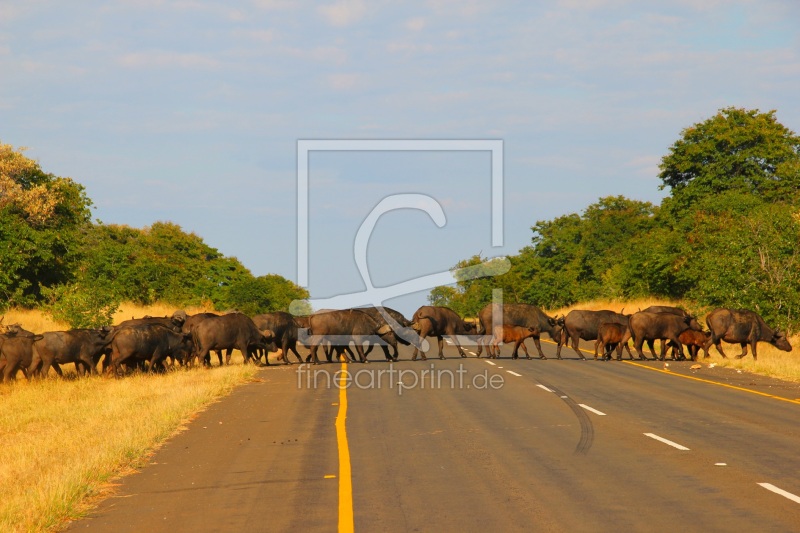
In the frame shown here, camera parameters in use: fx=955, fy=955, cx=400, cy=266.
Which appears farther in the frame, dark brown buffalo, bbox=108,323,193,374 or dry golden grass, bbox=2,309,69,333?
dry golden grass, bbox=2,309,69,333

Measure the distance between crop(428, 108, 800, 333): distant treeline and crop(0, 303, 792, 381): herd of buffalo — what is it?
551cm

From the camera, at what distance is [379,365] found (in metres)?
35.4

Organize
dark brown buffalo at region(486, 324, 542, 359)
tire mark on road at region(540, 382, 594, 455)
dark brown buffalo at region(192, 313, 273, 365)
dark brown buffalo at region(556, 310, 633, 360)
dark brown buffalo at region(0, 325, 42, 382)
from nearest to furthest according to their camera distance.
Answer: tire mark on road at region(540, 382, 594, 455), dark brown buffalo at region(0, 325, 42, 382), dark brown buffalo at region(192, 313, 273, 365), dark brown buffalo at region(486, 324, 542, 359), dark brown buffalo at region(556, 310, 633, 360)

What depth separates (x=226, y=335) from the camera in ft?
112

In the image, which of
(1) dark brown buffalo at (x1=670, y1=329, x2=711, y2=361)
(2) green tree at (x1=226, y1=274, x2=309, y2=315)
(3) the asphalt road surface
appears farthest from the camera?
(2) green tree at (x1=226, y1=274, x2=309, y2=315)

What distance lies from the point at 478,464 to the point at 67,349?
21303 mm

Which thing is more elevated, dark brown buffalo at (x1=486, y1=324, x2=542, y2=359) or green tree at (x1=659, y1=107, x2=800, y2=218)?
green tree at (x1=659, y1=107, x2=800, y2=218)

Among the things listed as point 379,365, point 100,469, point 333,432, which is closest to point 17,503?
point 100,469

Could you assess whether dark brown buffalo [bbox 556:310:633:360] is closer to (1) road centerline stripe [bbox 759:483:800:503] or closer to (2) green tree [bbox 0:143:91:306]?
(2) green tree [bbox 0:143:91:306]

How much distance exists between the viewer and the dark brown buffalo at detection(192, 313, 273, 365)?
33875mm

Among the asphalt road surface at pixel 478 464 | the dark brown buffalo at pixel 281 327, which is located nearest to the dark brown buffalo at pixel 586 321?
the dark brown buffalo at pixel 281 327

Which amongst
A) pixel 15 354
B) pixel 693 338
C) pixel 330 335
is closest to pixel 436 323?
pixel 330 335

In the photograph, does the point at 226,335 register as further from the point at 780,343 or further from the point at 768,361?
the point at 780,343

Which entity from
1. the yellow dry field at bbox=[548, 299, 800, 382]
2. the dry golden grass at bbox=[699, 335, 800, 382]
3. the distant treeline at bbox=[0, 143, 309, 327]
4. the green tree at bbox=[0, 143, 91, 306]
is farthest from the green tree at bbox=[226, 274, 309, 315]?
the dry golden grass at bbox=[699, 335, 800, 382]
